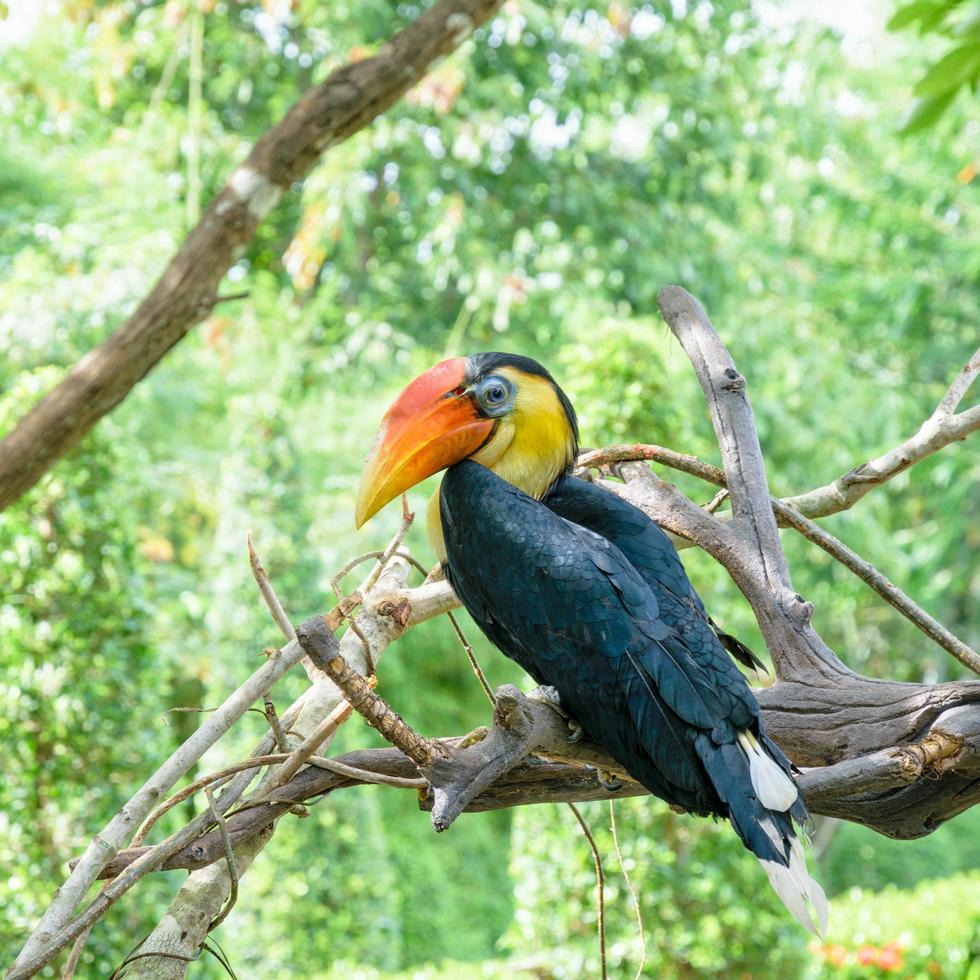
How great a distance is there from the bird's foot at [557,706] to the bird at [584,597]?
0.02 meters

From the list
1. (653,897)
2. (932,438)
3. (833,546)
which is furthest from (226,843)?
(653,897)

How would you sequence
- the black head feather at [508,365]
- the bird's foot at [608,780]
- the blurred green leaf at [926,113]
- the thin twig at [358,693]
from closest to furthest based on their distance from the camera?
the thin twig at [358,693], the bird's foot at [608,780], the blurred green leaf at [926,113], the black head feather at [508,365]

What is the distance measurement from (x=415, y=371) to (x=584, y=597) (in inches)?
243

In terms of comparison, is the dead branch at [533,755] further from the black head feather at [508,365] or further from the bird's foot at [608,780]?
the black head feather at [508,365]

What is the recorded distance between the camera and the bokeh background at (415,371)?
3.46 metres

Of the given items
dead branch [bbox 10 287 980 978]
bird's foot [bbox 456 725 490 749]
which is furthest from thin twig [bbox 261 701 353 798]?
bird's foot [bbox 456 725 490 749]

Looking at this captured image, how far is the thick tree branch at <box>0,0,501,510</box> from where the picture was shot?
1990mm

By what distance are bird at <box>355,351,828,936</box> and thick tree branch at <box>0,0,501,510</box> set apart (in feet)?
1.43

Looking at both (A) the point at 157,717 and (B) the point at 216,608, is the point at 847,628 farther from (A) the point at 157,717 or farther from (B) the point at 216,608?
(A) the point at 157,717

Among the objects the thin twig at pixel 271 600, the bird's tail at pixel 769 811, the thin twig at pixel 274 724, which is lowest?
the bird's tail at pixel 769 811

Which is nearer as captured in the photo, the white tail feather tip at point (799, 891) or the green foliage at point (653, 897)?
the white tail feather tip at point (799, 891)

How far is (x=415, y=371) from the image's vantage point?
7.93 meters

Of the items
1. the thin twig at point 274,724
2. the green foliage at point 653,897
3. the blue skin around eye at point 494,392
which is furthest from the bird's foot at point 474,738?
the green foliage at point 653,897

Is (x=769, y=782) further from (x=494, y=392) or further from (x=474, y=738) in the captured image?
(x=494, y=392)
